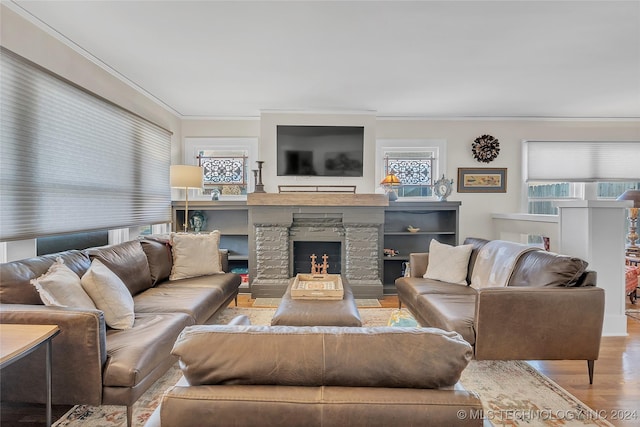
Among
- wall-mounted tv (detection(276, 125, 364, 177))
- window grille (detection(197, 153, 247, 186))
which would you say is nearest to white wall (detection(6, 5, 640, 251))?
wall-mounted tv (detection(276, 125, 364, 177))

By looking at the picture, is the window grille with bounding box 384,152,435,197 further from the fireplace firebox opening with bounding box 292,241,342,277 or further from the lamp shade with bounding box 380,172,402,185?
the fireplace firebox opening with bounding box 292,241,342,277

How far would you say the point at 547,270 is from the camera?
7.68 ft

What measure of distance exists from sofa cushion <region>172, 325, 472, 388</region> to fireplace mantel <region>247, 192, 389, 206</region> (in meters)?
3.42

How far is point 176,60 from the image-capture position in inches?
121

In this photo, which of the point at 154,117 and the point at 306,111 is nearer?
the point at 154,117

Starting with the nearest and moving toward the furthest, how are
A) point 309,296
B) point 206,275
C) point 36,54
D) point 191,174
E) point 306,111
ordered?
point 36,54, point 309,296, point 206,275, point 191,174, point 306,111

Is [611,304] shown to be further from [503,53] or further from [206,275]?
[206,275]

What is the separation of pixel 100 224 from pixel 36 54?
4.60 feet

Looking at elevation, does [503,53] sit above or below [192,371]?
above

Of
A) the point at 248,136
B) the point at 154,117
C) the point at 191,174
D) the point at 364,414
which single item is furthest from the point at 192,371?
the point at 248,136

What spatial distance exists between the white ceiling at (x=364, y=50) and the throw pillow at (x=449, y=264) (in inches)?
70.0

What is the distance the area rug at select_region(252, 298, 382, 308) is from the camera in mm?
3991

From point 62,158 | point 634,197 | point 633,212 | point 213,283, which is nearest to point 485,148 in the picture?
point 634,197

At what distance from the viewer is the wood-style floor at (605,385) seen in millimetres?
1854
